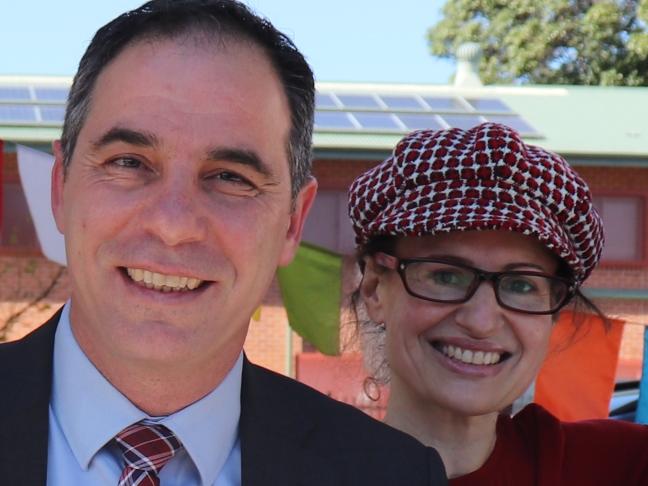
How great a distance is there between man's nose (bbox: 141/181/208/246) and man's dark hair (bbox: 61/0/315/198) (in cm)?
24

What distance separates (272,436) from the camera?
191 cm

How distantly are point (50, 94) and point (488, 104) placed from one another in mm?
5991

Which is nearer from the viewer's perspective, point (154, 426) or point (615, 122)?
point (154, 426)

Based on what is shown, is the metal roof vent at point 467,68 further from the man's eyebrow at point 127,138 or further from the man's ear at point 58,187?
the man's eyebrow at point 127,138

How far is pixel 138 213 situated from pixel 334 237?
11.6 meters

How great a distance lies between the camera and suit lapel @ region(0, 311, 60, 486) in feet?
5.49

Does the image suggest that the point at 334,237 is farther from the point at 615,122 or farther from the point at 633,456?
the point at 633,456

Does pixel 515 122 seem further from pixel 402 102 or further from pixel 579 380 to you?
pixel 579 380

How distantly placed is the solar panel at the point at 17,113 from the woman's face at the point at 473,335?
10951mm

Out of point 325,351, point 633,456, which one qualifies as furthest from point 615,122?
point 633,456

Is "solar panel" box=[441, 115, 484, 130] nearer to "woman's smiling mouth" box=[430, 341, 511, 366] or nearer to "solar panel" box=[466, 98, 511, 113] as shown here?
"solar panel" box=[466, 98, 511, 113]

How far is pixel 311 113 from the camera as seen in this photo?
78.6 inches

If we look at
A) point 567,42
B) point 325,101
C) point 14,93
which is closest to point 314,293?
point 325,101

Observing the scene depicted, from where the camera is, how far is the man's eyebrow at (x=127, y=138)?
65.7 inches
